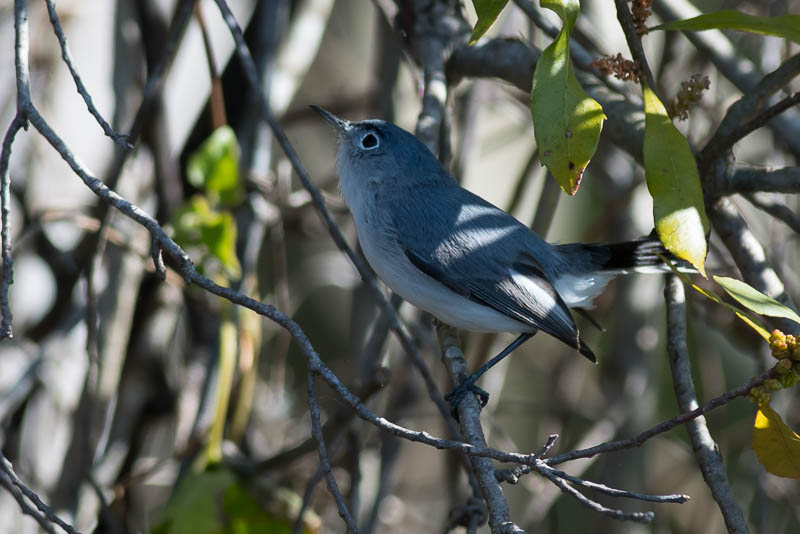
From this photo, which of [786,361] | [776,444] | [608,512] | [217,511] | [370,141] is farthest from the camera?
[370,141]

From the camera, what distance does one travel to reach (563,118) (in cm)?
140

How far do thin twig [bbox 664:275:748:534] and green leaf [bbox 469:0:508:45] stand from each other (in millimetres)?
818

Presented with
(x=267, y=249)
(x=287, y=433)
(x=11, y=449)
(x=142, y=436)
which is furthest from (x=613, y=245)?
(x=267, y=249)

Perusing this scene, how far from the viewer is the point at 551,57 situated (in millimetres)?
1438

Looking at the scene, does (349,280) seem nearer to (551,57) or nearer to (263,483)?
(263,483)

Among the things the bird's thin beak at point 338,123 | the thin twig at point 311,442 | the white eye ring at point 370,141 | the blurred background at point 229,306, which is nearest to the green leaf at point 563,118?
the blurred background at point 229,306

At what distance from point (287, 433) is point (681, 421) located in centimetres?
222

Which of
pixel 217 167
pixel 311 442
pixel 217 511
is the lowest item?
pixel 217 511

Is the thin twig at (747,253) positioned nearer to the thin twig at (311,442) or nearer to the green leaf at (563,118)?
the green leaf at (563,118)

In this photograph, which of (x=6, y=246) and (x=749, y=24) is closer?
(x=6, y=246)

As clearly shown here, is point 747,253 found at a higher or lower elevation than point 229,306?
higher

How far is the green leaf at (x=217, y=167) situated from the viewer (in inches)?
95.6

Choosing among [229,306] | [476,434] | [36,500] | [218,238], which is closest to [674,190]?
[476,434]

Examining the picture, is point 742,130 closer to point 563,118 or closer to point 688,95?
point 688,95
